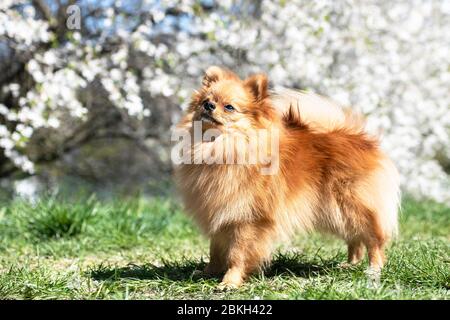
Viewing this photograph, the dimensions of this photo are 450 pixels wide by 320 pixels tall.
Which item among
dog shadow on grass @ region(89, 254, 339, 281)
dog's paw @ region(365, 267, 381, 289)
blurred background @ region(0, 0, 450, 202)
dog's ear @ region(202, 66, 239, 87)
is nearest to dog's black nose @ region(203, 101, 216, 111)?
dog's ear @ region(202, 66, 239, 87)

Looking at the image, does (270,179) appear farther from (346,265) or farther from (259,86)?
(346,265)

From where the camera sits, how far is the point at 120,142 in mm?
10383

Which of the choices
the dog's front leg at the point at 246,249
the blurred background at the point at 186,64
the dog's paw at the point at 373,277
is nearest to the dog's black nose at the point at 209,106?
the dog's front leg at the point at 246,249

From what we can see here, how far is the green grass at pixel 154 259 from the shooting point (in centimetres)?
350

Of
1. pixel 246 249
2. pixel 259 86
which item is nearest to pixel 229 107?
pixel 259 86

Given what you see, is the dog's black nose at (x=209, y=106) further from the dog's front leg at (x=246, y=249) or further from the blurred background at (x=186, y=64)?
A: the blurred background at (x=186, y=64)

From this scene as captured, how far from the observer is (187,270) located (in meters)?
4.17

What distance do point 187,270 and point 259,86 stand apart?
1.35 meters

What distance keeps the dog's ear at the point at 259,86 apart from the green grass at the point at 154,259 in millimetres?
1122

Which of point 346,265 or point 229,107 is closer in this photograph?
point 229,107

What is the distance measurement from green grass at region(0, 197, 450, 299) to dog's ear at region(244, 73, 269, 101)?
1122 millimetres
